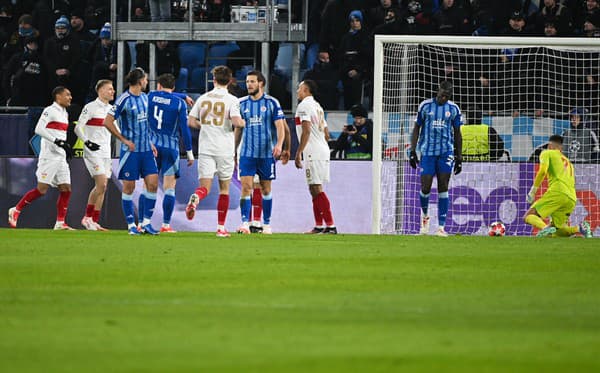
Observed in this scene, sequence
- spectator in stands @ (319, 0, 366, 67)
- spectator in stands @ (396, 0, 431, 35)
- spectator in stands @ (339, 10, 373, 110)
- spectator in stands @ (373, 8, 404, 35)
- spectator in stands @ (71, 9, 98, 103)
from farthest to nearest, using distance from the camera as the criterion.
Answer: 1. spectator in stands @ (71, 9, 98, 103)
2. spectator in stands @ (319, 0, 366, 67)
3. spectator in stands @ (396, 0, 431, 35)
4. spectator in stands @ (373, 8, 404, 35)
5. spectator in stands @ (339, 10, 373, 110)

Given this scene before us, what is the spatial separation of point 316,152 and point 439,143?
1.72 metres

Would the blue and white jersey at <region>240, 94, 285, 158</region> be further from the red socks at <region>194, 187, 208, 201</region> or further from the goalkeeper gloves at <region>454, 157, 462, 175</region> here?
the goalkeeper gloves at <region>454, 157, 462, 175</region>

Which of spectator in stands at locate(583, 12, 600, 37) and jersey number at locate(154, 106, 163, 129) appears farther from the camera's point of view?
spectator in stands at locate(583, 12, 600, 37)

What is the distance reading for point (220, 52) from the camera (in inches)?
892

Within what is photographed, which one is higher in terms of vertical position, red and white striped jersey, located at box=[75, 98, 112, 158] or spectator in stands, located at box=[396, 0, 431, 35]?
spectator in stands, located at box=[396, 0, 431, 35]

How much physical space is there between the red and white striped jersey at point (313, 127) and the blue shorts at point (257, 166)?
0.85m

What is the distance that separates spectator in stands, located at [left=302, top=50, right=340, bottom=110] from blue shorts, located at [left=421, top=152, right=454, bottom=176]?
15.1 ft

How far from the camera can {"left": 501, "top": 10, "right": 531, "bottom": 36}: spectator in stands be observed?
2088 centimetres

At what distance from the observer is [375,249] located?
1248cm

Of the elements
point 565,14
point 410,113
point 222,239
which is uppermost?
point 565,14

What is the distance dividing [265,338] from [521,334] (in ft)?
4.37

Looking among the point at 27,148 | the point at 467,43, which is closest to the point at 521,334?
the point at 467,43

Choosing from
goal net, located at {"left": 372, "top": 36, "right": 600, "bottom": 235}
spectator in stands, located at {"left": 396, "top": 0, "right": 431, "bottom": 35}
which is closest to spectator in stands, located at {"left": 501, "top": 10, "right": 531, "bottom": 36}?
goal net, located at {"left": 372, "top": 36, "right": 600, "bottom": 235}

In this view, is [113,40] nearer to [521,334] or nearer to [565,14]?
[565,14]
